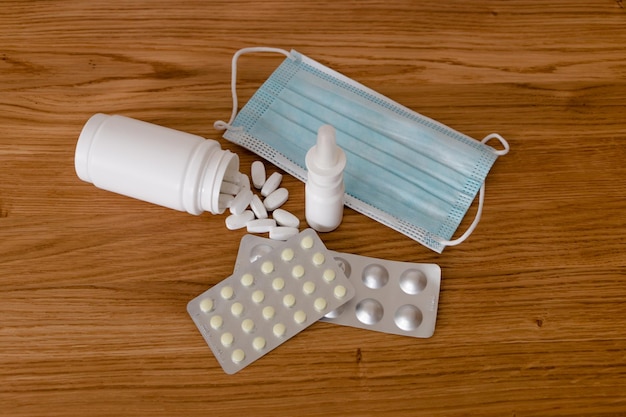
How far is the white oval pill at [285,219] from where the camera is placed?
776mm

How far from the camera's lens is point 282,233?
76 centimetres

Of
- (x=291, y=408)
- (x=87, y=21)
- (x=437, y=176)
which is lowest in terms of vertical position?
A: (x=291, y=408)

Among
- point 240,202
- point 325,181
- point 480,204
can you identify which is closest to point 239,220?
point 240,202

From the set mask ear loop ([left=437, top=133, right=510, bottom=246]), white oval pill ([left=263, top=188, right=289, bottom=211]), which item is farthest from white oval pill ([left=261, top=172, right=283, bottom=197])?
mask ear loop ([left=437, top=133, right=510, bottom=246])

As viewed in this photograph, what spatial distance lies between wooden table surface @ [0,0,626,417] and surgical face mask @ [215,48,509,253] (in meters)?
0.02

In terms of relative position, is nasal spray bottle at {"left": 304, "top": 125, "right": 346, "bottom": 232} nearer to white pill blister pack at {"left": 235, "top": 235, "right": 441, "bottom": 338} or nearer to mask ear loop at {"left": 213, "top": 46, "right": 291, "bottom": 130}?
white pill blister pack at {"left": 235, "top": 235, "right": 441, "bottom": 338}

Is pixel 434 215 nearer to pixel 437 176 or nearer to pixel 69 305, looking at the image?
pixel 437 176

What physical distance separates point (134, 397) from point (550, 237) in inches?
20.0

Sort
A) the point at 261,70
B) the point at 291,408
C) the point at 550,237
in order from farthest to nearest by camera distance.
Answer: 1. the point at 261,70
2. the point at 550,237
3. the point at 291,408

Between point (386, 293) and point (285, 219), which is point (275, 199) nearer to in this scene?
point (285, 219)

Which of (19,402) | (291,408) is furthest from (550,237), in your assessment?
(19,402)

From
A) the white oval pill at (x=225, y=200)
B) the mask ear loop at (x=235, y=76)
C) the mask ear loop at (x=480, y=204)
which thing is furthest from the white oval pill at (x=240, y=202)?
the mask ear loop at (x=480, y=204)

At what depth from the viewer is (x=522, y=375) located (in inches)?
27.0

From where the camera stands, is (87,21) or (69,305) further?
(87,21)
